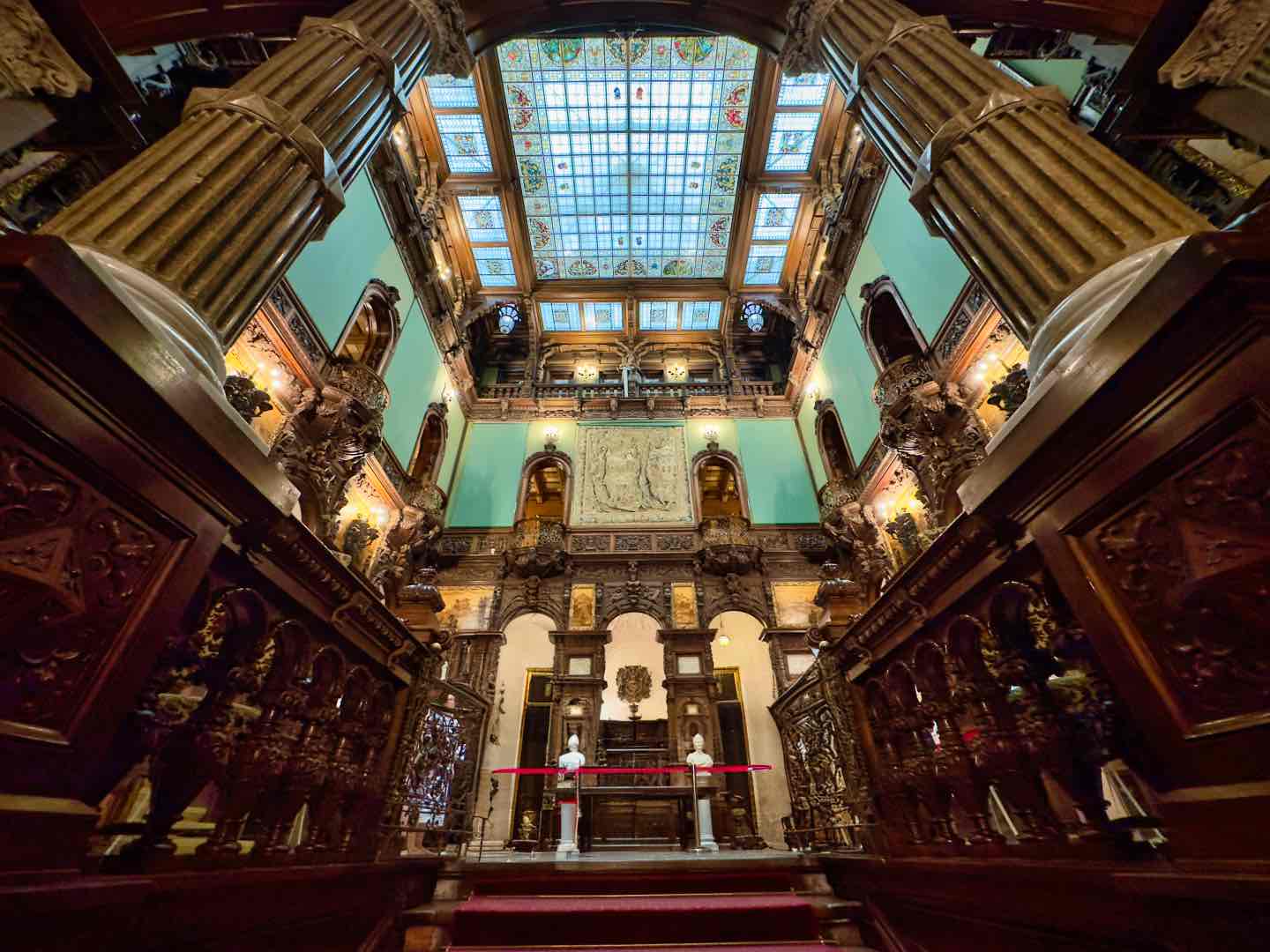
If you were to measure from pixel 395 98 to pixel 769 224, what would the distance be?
35.3 feet

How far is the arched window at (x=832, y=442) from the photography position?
1221 centimetres

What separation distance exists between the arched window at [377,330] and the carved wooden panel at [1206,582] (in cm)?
1031

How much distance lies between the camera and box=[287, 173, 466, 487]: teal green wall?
816 cm

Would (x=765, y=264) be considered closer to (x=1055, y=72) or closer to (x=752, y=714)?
(x=1055, y=72)

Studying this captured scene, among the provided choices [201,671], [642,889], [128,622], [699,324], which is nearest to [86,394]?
[128,622]

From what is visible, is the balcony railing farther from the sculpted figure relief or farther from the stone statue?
the stone statue

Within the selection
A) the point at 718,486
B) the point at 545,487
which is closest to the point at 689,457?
the point at 718,486

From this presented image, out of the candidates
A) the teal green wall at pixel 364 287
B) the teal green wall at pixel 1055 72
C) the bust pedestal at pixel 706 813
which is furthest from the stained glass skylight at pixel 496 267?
the bust pedestal at pixel 706 813

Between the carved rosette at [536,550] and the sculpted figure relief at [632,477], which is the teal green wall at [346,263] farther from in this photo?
the sculpted figure relief at [632,477]

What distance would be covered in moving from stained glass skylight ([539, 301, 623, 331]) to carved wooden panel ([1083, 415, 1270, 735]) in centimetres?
1523

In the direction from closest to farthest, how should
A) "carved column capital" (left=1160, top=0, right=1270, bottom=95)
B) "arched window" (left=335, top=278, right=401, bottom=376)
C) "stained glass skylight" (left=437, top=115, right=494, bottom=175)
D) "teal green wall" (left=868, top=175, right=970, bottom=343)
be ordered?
"carved column capital" (left=1160, top=0, right=1270, bottom=95) → "teal green wall" (left=868, top=175, right=970, bottom=343) → "arched window" (left=335, top=278, right=401, bottom=376) → "stained glass skylight" (left=437, top=115, right=494, bottom=175)

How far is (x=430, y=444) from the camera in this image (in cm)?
1245

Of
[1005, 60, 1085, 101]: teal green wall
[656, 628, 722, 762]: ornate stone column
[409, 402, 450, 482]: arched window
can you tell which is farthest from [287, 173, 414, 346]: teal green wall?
[1005, 60, 1085, 101]: teal green wall

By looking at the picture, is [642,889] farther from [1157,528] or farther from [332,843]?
[1157,528]
